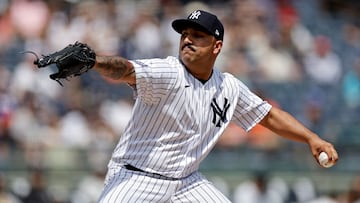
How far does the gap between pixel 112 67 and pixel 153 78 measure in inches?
14.3

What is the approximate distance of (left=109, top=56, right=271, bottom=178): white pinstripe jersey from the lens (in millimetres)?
5355

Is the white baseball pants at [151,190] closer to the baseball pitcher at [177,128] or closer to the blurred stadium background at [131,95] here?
the baseball pitcher at [177,128]

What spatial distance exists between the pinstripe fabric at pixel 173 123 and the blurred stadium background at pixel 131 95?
386 centimetres

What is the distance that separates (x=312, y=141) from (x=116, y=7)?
21.2 ft

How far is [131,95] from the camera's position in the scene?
34.9ft

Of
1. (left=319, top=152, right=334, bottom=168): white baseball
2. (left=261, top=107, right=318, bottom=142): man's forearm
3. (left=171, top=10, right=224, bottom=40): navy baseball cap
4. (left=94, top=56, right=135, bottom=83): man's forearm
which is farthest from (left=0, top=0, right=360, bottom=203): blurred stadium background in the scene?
(left=94, top=56, right=135, bottom=83): man's forearm

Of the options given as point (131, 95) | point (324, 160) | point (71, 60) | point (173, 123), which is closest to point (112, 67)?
point (71, 60)

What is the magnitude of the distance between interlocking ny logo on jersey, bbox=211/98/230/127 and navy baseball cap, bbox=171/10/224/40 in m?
0.41

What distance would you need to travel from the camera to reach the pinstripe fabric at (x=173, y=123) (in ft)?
17.5

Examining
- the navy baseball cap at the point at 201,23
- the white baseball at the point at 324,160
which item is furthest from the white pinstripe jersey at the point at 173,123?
Result: the white baseball at the point at 324,160

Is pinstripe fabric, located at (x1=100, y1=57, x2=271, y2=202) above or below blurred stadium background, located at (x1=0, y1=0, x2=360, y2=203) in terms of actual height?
above

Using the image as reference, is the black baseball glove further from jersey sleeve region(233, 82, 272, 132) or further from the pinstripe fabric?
jersey sleeve region(233, 82, 272, 132)

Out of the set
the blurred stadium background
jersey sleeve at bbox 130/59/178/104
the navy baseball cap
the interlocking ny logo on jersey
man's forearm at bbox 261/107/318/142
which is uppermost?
the navy baseball cap

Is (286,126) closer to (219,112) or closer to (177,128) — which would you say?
(219,112)
